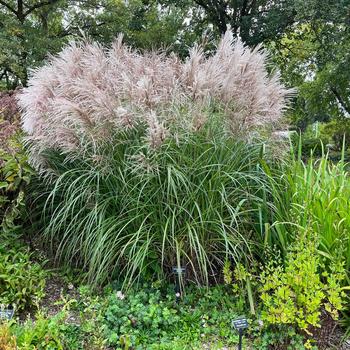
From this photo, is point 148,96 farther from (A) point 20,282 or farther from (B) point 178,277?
(A) point 20,282

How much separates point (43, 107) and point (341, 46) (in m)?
7.51

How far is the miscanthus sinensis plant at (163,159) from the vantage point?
2252mm

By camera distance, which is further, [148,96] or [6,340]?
[148,96]

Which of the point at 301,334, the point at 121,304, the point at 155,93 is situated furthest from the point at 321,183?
the point at 121,304

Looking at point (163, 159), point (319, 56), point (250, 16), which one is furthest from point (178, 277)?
point (250, 16)

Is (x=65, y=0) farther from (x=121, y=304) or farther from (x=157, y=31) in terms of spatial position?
(x=121, y=304)

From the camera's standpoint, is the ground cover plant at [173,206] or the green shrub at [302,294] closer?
the green shrub at [302,294]

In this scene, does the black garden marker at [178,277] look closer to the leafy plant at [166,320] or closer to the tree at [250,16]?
the leafy plant at [166,320]

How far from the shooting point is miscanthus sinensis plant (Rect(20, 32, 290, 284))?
7.39ft

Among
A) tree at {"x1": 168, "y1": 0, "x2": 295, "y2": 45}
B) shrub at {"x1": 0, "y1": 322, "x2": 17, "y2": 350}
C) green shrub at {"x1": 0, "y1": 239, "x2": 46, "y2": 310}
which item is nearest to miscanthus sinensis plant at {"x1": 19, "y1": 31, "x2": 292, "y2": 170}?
green shrub at {"x1": 0, "y1": 239, "x2": 46, "y2": 310}

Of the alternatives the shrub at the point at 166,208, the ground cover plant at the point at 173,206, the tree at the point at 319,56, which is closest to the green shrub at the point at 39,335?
the ground cover plant at the point at 173,206

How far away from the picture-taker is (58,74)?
2.76m

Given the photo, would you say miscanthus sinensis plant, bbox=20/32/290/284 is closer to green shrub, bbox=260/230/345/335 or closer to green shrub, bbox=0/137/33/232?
green shrub, bbox=0/137/33/232

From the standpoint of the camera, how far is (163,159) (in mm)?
2350
